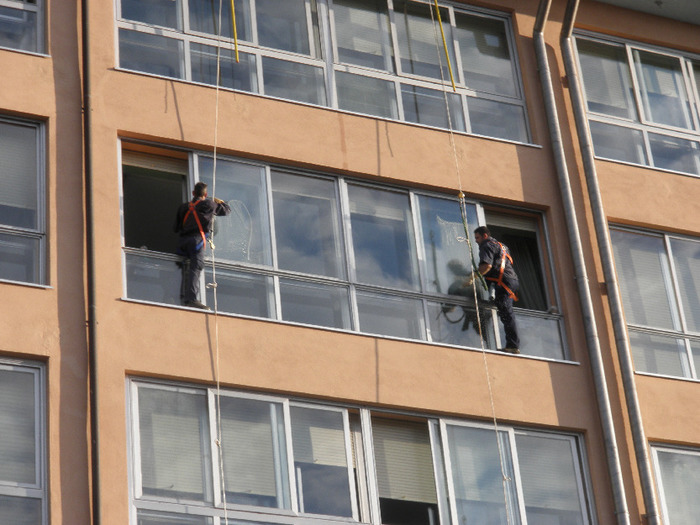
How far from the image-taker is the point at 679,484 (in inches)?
666

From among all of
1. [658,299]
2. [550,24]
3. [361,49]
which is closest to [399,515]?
[658,299]

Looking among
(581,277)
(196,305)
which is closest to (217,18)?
(196,305)

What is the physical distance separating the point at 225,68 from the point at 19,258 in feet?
13.0

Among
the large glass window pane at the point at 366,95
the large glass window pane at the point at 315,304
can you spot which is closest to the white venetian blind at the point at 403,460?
the large glass window pane at the point at 315,304

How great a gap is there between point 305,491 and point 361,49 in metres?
6.45

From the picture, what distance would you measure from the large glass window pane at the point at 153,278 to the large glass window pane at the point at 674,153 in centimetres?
747

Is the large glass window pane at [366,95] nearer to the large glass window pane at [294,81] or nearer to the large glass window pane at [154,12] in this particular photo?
the large glass window pane at [294,81]

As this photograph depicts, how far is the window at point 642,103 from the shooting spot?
64.7 feet

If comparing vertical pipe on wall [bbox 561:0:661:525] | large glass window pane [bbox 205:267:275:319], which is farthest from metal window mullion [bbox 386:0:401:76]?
large glass window pane [bbox 205:267:275:319]

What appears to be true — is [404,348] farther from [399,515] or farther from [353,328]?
[399,515]

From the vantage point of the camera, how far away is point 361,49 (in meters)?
18.7

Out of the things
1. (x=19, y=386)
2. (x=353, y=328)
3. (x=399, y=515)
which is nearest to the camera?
(x=19, y=386)

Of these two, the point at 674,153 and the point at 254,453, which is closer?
the point at 254,453

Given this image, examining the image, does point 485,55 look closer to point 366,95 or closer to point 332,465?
point 366,95
